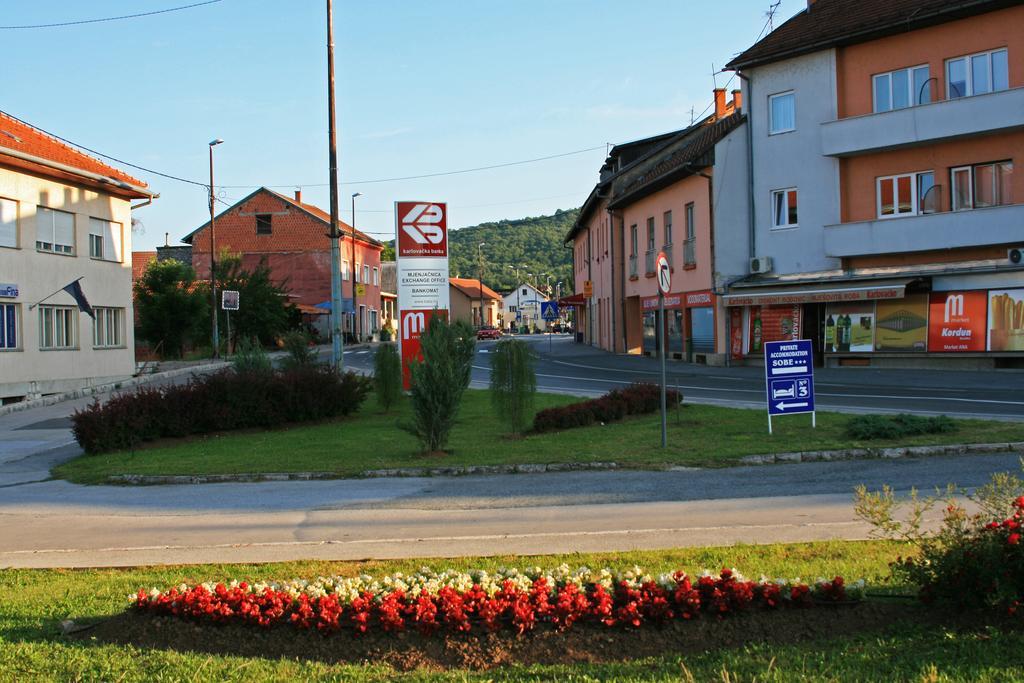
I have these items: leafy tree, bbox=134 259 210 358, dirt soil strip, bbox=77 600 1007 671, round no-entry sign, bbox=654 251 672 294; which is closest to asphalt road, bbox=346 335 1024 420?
round no-entry sign, bbox=654 251 672 294

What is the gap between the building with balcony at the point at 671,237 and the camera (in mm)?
33656

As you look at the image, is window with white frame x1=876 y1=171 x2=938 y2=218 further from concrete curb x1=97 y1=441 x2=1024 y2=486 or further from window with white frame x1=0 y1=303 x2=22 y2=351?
window with white frame x1=0 y1=303 x2=22 y2=351

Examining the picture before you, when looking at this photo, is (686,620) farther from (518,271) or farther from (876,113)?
(518,271)

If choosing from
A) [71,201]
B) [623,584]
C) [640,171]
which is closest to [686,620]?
[623,584]

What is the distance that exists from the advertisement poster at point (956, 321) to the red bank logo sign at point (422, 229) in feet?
49.6

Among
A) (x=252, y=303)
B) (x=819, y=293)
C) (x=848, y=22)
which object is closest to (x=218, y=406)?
(x=819, y=293)

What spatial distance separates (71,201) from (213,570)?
27105 mm

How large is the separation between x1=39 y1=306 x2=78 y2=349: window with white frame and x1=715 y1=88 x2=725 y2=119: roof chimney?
103 ft

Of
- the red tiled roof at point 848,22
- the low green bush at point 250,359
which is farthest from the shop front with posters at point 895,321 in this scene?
the low green bush at point 250,359

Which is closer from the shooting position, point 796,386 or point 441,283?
point 796,386

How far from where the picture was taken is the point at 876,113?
29.1 meters

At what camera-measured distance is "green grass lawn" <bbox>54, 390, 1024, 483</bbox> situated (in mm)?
12539

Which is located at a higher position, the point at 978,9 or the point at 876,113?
the point at 978,9

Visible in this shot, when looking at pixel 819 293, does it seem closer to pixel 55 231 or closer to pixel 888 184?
pixel 888 184
